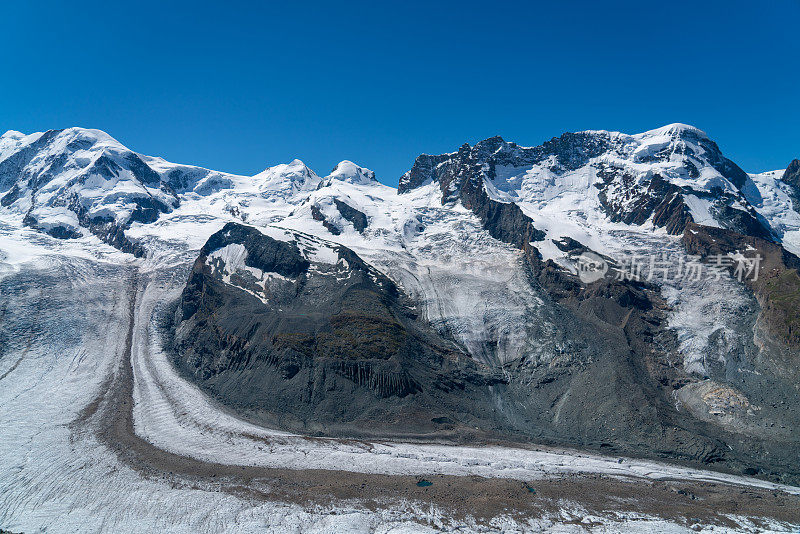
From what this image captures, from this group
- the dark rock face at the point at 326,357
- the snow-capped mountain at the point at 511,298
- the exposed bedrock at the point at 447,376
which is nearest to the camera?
the exposed bedrock at the point at 447,376

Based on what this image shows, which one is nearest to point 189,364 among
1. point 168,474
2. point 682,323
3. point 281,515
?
point 168,474

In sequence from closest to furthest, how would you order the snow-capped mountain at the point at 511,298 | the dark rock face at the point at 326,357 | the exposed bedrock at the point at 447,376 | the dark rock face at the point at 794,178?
1. the exposed bedrock at the point at 447,376
2. the snow-capped mountain at the point at 511,298
3. the dark rock face at the point at 326,357
4. the dark rock face at the point at 794,178

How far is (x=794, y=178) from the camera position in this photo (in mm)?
160250

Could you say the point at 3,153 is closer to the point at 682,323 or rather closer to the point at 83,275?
the point at 83,275

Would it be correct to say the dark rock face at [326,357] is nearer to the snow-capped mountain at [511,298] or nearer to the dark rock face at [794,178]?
the snow-capped mountain at [511,298]

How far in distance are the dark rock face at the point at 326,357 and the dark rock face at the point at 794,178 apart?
505 feet

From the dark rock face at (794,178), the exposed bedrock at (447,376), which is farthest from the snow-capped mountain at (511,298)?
the dark rock face at (794,178)

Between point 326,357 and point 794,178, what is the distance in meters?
189

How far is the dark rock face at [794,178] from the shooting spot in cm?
15300

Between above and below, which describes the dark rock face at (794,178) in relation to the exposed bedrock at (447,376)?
above

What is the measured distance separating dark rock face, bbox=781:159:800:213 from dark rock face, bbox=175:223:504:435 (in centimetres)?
15380

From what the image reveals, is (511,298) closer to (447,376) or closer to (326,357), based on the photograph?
(447,376)

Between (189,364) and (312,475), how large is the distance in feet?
135

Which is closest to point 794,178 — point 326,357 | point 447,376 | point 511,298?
point 511,298
